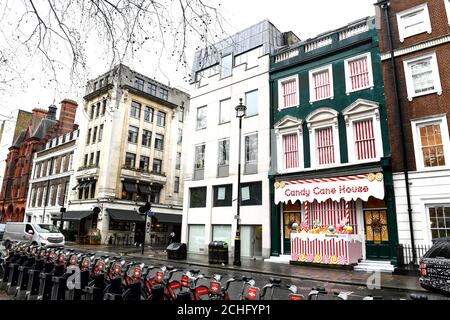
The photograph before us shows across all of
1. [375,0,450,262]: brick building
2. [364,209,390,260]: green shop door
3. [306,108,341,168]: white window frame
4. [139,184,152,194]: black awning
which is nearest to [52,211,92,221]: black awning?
[139,184,152,194]: black awning

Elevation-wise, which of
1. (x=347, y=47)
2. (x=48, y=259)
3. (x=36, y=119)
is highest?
(x=36, y=119)

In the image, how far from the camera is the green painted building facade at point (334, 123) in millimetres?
16172

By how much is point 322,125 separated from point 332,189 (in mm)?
4188

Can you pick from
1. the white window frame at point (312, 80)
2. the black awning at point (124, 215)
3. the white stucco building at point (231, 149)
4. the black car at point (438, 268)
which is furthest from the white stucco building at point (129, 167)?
the black car at point (438, 268)

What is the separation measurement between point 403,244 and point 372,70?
969 cm

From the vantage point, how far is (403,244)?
14789 mm

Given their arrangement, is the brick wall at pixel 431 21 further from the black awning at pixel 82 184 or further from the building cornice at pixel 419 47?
the black awning at pixel 82 184

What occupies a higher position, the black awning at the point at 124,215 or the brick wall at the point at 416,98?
the brick wall at the point at 416,98

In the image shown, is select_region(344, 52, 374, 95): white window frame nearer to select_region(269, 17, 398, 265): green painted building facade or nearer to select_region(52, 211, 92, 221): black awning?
select_region(269, 17, 398, 265): green painted building facade

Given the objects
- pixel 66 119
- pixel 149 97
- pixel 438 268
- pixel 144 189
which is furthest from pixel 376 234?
pixel 66 119

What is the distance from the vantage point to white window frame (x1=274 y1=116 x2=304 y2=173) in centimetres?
1944

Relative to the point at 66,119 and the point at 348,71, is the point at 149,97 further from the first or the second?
the point at 348,71

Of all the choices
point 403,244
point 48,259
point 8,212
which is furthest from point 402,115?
point 8,212
